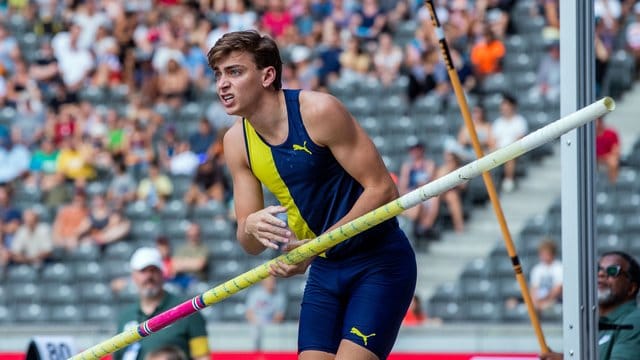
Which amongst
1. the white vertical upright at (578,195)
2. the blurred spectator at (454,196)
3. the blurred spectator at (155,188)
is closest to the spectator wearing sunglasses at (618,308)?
the white vertical upright at (578,195)

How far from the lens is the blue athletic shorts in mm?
5812

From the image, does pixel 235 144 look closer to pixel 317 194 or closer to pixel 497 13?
pixel 317 194

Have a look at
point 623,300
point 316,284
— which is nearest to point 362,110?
point 623,300

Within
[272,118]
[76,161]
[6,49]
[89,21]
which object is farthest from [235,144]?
[6,49]

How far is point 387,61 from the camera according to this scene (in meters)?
16.2

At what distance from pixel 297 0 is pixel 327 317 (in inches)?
463

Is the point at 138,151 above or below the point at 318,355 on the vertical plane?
above

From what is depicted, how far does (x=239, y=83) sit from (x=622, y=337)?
2.77 meters

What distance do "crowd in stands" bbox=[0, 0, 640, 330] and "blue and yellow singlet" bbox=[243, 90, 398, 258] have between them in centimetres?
846

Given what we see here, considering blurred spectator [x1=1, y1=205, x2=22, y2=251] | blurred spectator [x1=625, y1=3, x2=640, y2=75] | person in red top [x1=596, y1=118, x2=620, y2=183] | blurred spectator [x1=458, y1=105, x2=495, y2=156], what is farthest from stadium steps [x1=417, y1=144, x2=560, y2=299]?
blurred spectator [x1=1, y1=205, x2=22, y2=251]

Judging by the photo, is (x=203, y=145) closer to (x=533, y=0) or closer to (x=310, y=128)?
(x=533, y=0)

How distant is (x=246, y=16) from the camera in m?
17.4

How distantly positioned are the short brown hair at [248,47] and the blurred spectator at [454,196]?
338 inches

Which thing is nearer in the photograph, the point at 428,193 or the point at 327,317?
the point at 428,193
